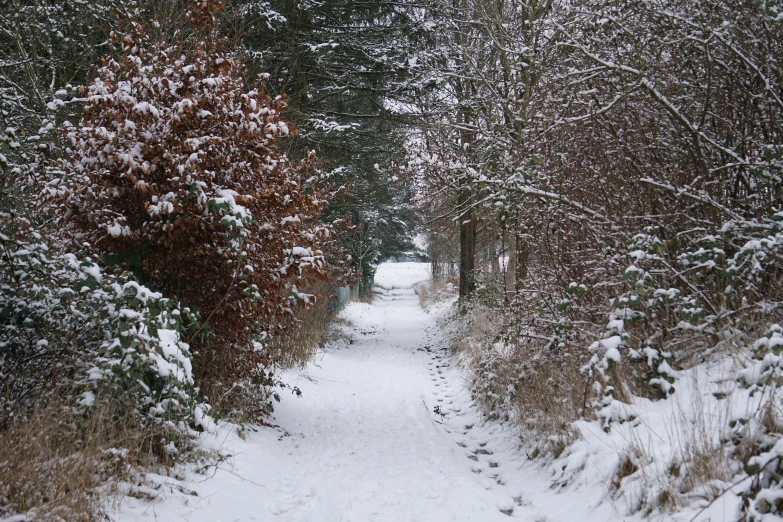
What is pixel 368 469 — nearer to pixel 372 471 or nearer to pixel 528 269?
pixel 372 471

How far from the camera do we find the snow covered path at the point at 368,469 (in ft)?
12.3

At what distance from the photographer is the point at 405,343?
1331cm

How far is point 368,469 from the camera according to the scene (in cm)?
489

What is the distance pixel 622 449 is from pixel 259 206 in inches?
153

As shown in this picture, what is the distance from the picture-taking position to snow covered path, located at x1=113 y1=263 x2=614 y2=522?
12.3 feet

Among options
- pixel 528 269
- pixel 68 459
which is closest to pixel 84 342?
pixel 68 459

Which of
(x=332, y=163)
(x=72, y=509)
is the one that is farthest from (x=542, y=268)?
(x=332, y=163)

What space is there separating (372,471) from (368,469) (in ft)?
0.24

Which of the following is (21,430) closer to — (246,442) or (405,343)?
(246,442)

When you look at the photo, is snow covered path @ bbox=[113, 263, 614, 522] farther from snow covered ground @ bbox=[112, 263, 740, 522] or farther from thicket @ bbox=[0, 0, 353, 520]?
thicket @ bbox=[0, 0, 353, 520]

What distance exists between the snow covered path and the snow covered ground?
0.4 inches

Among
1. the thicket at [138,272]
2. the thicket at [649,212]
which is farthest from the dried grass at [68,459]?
the thicket at [649,212]

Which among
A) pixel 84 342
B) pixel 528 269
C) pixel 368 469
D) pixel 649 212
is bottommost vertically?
pixel 368 469

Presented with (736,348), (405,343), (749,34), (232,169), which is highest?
(749,34)
